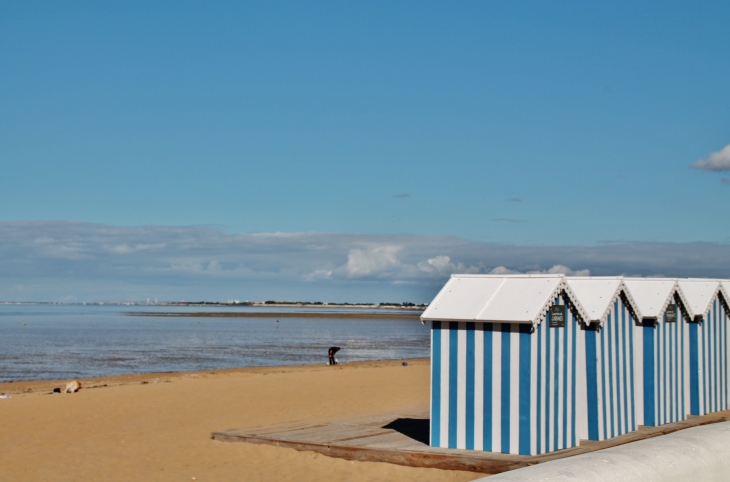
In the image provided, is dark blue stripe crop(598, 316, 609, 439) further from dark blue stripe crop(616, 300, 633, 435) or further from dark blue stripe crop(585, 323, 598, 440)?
dark blue stripe crop(616, 300, 633, 435)

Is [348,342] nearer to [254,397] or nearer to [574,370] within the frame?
[254,397]

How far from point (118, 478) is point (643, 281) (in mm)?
8706

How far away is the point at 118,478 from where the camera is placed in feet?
33.9

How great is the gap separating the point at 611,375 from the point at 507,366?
8.00 feet

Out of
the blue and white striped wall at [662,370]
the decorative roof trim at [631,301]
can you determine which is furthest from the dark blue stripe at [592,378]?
the blue and white striped wall at [662,370]

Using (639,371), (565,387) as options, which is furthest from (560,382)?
(639,371)

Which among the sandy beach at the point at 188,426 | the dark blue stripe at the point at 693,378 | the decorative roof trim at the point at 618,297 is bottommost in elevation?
the sandy beach at the point at 188,426

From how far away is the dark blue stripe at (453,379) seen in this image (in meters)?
9.69

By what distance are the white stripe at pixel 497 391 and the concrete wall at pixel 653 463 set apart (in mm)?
3575

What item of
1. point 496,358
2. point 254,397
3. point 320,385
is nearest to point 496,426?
point 496,358

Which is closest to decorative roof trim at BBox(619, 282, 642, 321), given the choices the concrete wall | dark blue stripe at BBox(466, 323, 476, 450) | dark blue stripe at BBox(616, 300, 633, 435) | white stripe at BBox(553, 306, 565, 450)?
dark blue stripe at BBox(616, 300, 633, 435)

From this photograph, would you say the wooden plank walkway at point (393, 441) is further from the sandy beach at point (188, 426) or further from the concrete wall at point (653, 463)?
the concrete wall at point (653, 463)

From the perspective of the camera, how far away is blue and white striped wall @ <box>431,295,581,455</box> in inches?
362

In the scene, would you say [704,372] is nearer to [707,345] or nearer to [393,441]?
[707,345]
